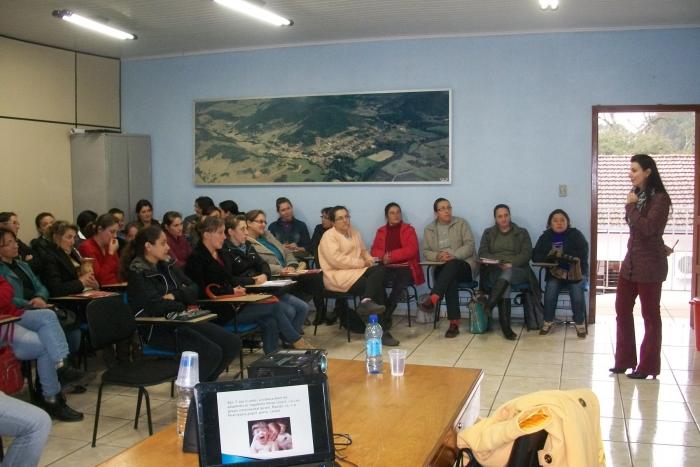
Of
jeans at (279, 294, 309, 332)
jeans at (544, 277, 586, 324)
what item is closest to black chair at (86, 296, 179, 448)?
jeans at (279, 294, 309, 332)

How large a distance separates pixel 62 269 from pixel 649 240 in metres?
4.23

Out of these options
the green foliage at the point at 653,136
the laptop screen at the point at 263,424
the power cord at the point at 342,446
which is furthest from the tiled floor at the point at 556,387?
the green foliage at the point at 653,136

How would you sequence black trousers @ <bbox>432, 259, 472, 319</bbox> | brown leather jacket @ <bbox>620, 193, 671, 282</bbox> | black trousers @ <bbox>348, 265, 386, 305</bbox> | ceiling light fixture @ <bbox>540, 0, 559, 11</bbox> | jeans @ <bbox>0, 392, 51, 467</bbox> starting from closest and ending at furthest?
1. jeans @ <bbox>0, 392, 51, 467</bbox>
2. brown leather jacket @ <bbox>620, 193, 671, 282</bbox>
3. ceiling light fixture @ <bbox>540, 0, 559, 11</bbox>
4. black trousers @ <bbox>348, 265, 386, 305</bbox>
5. black trousers @ <bbox>432, 259, 472, 319</bbox>

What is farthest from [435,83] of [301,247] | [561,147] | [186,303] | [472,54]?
[186,303]

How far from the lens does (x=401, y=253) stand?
24.1 feet

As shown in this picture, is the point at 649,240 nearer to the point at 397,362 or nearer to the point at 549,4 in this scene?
the point at 549,4

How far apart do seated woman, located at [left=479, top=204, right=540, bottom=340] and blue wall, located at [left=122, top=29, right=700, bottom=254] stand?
412mm

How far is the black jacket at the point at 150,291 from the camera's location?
4.42 metres

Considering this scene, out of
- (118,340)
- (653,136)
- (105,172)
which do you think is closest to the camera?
(118,340)

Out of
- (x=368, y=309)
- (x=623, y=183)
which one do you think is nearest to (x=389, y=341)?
(x=368, y=309)

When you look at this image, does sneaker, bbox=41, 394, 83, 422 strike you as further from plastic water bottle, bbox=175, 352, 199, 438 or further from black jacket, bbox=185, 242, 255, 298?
plastic water bottle, bbox=175, 352, 199, 438

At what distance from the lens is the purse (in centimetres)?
420

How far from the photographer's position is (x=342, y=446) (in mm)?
2234

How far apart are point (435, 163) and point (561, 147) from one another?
4.41 ft
